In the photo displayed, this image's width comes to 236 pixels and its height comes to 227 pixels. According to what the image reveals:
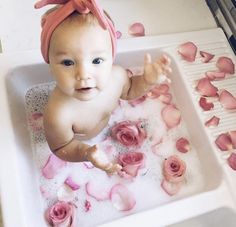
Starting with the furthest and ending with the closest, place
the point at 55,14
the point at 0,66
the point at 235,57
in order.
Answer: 1. the point at 235,57
2. the point at 0,66
3. the point at 55,14

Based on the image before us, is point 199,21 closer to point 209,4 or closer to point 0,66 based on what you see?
point 209,4

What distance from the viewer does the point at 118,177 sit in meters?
1.02

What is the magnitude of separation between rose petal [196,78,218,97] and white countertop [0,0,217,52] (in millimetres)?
189

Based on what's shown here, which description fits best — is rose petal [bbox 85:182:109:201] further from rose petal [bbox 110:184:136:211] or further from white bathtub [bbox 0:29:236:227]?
white bathtub [bbox 0:29:236:227]

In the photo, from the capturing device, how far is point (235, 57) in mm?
1133

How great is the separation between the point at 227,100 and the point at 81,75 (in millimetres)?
466

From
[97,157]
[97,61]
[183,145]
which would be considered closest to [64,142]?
[97,157]

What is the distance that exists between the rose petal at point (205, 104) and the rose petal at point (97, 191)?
0.33m

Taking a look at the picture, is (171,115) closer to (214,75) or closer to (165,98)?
(165,98)

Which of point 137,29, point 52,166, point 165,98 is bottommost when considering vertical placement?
point 52,166

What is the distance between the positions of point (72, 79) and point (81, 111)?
140 millimetres

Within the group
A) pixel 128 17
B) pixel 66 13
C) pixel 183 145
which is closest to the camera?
pixel 66 13

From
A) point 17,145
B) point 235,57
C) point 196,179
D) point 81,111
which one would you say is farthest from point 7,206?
point 235,57

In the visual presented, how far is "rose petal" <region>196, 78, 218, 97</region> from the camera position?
1062 mm
